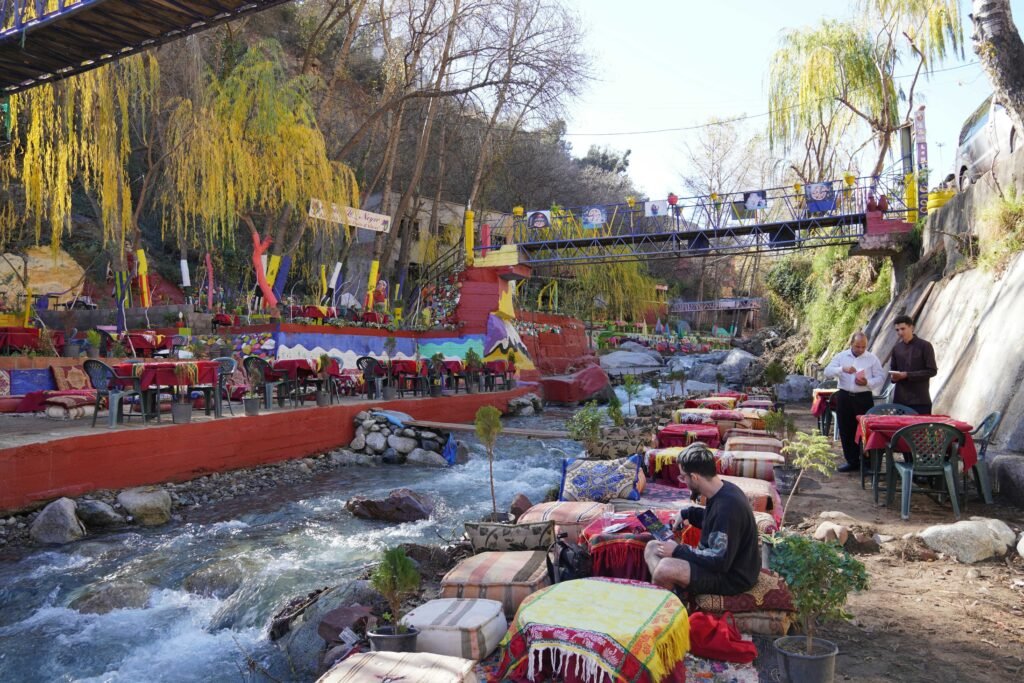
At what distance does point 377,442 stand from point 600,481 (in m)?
7.19

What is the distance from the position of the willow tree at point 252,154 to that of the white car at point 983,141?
13.8m

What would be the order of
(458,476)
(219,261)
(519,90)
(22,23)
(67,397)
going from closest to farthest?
(22,23)
(67,397)
(458,476)
(519,90)
(219,261)

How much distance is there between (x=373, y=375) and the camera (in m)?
15.9

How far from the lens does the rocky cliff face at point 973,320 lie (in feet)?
27.1

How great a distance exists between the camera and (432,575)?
5668mm

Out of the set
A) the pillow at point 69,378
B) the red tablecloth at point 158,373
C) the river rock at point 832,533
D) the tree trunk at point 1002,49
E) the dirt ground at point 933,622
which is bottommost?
the dirt ground at point 933,622

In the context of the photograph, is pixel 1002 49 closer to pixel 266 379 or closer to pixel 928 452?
pixel 928 452

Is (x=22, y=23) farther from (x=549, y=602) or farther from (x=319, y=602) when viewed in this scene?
(x=549, y=602)

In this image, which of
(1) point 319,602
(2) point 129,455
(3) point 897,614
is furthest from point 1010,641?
(2) point 129,455

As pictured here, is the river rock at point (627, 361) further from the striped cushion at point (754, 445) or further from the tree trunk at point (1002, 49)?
the striped cushion at point (754, 445)

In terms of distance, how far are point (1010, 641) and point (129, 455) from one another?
8868 millimetres

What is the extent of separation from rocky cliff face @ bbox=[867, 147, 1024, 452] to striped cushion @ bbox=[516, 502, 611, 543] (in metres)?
4.39

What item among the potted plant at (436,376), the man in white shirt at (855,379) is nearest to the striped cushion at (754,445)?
the man in white shirt at (855,379)

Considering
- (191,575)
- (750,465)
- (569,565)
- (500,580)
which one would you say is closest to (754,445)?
(750,465)
